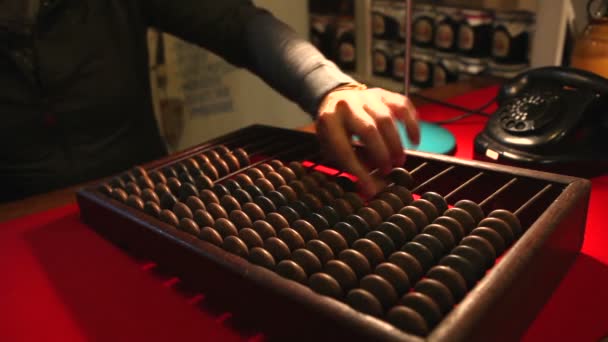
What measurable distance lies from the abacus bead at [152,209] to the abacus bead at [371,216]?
0.99 ft

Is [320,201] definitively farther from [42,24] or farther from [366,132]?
[42,24]

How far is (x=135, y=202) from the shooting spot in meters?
0.79

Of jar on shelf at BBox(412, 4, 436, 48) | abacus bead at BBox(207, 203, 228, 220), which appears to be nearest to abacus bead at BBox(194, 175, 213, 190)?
abacus bead at BBox(207, 203, 228, 220)

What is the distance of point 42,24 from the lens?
120 centimetres

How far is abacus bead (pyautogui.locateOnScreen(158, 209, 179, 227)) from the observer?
72cm

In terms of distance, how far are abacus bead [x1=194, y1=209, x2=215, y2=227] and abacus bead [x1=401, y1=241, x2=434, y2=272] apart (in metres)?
0.28

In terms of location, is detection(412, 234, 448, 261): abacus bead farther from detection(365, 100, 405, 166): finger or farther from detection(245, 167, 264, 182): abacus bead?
detection(245, 167, 264, 182): abacus bead

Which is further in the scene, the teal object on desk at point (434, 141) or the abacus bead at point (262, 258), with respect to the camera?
the teal object on desk at point (434, 141)

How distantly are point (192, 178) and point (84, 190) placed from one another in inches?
6.9

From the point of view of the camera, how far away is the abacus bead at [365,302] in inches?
19.3

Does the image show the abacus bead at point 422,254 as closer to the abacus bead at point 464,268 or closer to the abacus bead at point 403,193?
the abacus bead at point 464,268

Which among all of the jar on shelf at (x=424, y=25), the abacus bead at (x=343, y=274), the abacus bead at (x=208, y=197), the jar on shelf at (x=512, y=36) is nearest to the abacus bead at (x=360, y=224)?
the abacus bead at (x=343, y=274)

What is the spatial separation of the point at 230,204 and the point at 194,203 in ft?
0.19

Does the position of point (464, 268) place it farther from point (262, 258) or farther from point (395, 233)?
point (262, 258)
